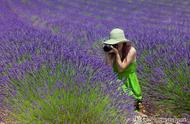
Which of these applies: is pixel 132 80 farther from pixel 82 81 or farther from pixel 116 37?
pixel 82 81

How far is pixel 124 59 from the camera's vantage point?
387cm

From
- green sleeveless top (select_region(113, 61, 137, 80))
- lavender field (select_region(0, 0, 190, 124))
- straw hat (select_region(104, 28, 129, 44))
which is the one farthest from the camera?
green sleeveless top (select_region(113, 61, 137, 80))

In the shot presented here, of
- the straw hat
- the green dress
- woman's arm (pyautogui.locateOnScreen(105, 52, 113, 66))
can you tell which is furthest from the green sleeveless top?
the straw hat

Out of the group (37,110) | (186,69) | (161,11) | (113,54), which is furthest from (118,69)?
(161,11)

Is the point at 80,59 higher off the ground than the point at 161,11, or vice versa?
the point at 80,59

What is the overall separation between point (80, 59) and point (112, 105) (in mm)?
569

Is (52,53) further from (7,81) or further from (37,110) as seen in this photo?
(37,110)

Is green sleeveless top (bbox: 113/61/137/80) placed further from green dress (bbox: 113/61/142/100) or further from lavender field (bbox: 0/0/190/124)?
lavender field (bbox: 0/0/190/124)

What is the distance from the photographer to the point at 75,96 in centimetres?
276

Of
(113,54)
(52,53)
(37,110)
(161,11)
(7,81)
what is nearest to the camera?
(37,110)

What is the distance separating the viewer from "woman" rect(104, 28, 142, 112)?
148 inches

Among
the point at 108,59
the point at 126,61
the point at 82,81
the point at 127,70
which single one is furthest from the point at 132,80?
the point at 82,81

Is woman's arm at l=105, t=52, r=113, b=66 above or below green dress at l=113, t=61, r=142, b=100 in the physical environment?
above

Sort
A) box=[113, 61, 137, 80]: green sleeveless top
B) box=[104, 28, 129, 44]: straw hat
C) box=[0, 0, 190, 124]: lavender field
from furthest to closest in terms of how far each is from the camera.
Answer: box=[113, 61, 137, 80]: green sleeveless top < box=[104, 28, 129, 44]: straw hat < box=[0, 0, 190, 124]: lavender field
